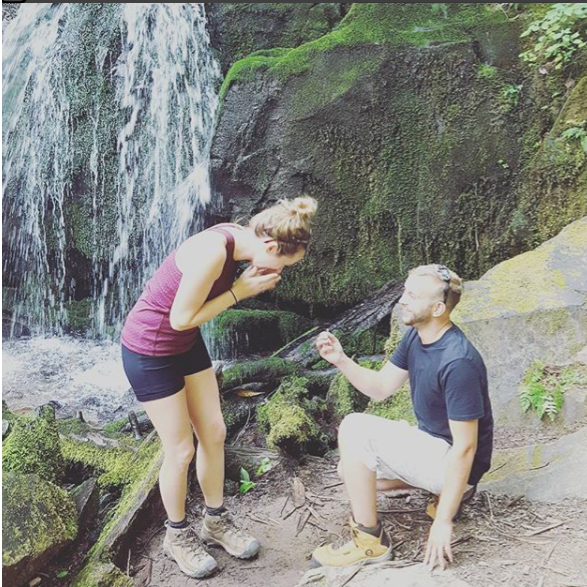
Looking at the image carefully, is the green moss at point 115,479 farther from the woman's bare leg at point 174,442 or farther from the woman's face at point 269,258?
the woman's face at point 269,258

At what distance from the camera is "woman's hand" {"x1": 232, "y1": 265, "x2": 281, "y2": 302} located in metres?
1.93

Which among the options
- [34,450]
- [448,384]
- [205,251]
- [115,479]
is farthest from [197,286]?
[115,479]

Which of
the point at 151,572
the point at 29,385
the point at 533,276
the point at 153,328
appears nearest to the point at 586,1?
the point at 533,276

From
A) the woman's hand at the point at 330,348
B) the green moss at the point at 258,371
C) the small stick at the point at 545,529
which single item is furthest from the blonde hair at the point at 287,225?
the green moss at the point at 258,371

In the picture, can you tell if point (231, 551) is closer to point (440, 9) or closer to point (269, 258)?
point (269, 258)

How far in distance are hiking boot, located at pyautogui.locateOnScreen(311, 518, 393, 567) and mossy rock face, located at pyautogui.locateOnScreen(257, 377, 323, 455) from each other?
38.3 inches

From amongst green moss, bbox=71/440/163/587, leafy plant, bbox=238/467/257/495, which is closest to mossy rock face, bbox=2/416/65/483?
green moss, bbox=71/440/163/587

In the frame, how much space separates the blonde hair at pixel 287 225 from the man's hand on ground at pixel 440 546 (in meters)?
0.97

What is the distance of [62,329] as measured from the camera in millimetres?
6434

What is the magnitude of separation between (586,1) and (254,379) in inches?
138

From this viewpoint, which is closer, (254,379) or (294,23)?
(254,379)

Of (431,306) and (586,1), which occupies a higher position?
(586,1)

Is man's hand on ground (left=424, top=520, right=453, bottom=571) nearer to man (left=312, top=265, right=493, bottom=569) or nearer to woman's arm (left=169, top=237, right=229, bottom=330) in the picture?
man (left=312, top=265, right=493, bottom=569)

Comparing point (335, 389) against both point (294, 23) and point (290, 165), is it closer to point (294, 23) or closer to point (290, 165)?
point (290, 165)
